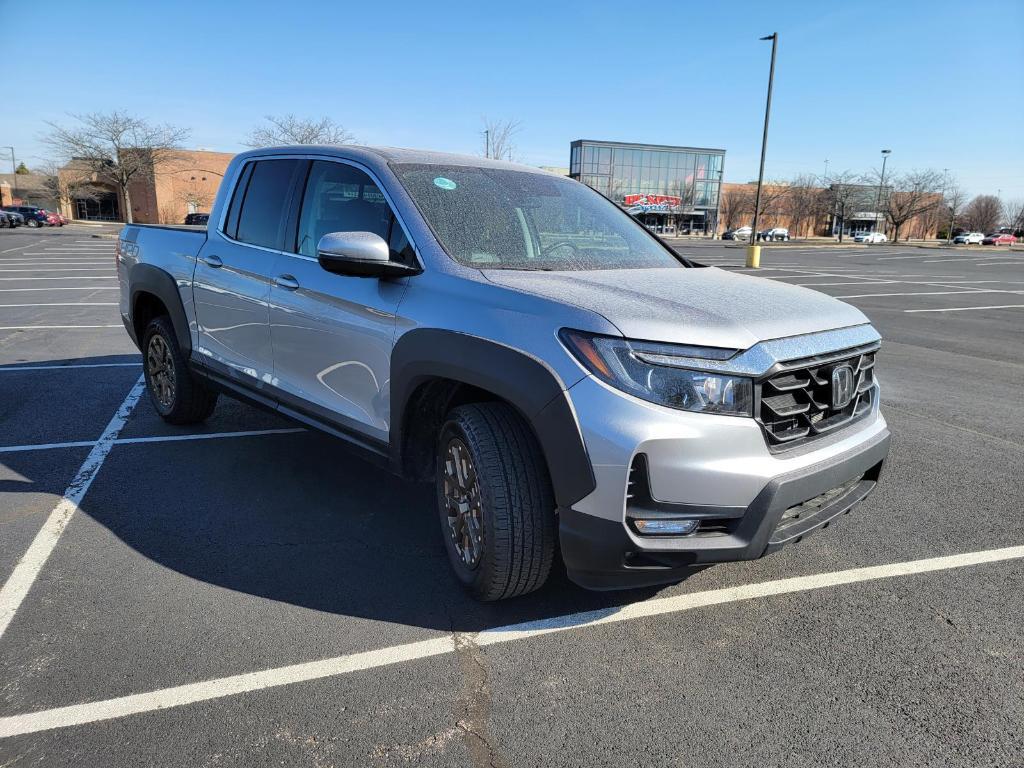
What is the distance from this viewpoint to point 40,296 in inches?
546

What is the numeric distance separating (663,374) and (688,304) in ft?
1.36

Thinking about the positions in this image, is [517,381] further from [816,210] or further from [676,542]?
[816,210]

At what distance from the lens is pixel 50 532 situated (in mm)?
3678

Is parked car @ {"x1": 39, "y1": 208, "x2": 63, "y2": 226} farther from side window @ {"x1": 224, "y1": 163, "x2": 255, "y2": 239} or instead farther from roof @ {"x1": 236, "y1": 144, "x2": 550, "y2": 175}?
roof @ {"x1": 236, "y1": 144, "x2": 550, "y2": 175}

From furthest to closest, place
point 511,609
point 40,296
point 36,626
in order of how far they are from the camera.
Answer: point 40,296 < point 511,609 < point 36,626

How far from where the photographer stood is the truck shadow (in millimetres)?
3078

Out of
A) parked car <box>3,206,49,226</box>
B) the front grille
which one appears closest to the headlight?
the front grille

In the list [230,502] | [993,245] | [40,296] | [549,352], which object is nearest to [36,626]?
[230,502]

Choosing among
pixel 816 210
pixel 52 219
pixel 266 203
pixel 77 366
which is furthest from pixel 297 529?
pixel 816 210

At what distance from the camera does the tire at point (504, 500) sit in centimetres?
269

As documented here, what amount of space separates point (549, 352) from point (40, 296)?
48.0 ft

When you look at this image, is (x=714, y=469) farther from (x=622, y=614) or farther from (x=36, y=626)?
(x=36, y=626)

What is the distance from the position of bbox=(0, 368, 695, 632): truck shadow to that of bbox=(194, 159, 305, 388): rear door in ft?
2.18

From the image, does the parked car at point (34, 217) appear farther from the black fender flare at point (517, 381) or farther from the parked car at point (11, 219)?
the black fender flare at point (517, 381)
